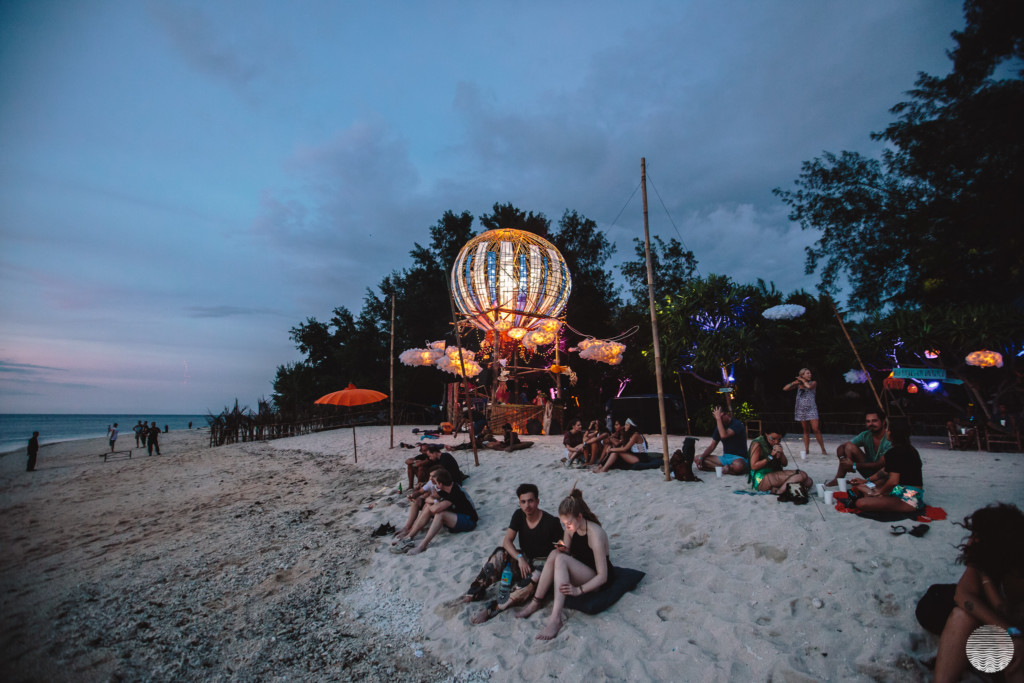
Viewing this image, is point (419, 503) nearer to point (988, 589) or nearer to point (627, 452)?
point (627, 452)

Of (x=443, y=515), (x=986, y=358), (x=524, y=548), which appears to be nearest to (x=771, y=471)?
(x=524, y=548)

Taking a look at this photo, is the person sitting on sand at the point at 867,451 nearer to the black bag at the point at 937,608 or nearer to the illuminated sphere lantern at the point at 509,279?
the black bag at the point at 937,608

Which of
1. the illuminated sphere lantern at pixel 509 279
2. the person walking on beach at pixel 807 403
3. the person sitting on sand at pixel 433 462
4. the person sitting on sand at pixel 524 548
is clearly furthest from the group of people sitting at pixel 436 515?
the person walking on beach at pixel 807 403

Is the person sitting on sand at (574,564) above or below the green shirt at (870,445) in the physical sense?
below

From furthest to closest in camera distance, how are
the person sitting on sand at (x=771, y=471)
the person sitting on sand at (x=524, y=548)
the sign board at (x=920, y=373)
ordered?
the sign board at (x=920, y=373) → the person sitting on sand at (x=771, y=471) → the person sitting on sand at (x=524, y=548)

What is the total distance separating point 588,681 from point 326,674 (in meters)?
2.23

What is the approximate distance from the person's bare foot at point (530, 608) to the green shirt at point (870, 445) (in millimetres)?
5105

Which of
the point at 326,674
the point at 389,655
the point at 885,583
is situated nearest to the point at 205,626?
the point at 326,674

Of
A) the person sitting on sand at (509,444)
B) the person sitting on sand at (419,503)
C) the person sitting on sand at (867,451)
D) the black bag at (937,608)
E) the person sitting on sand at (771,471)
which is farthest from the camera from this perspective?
the person sitting on sand at (509,444)

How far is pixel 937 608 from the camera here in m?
3.06

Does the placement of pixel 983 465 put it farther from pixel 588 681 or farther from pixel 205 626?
pixel 205 626

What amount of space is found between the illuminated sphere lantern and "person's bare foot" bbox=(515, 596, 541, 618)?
27.3 ft

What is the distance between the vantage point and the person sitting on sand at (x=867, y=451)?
600 centimetres

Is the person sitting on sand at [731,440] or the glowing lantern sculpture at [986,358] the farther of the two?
the glowing lantern sculpture at [986,358]
